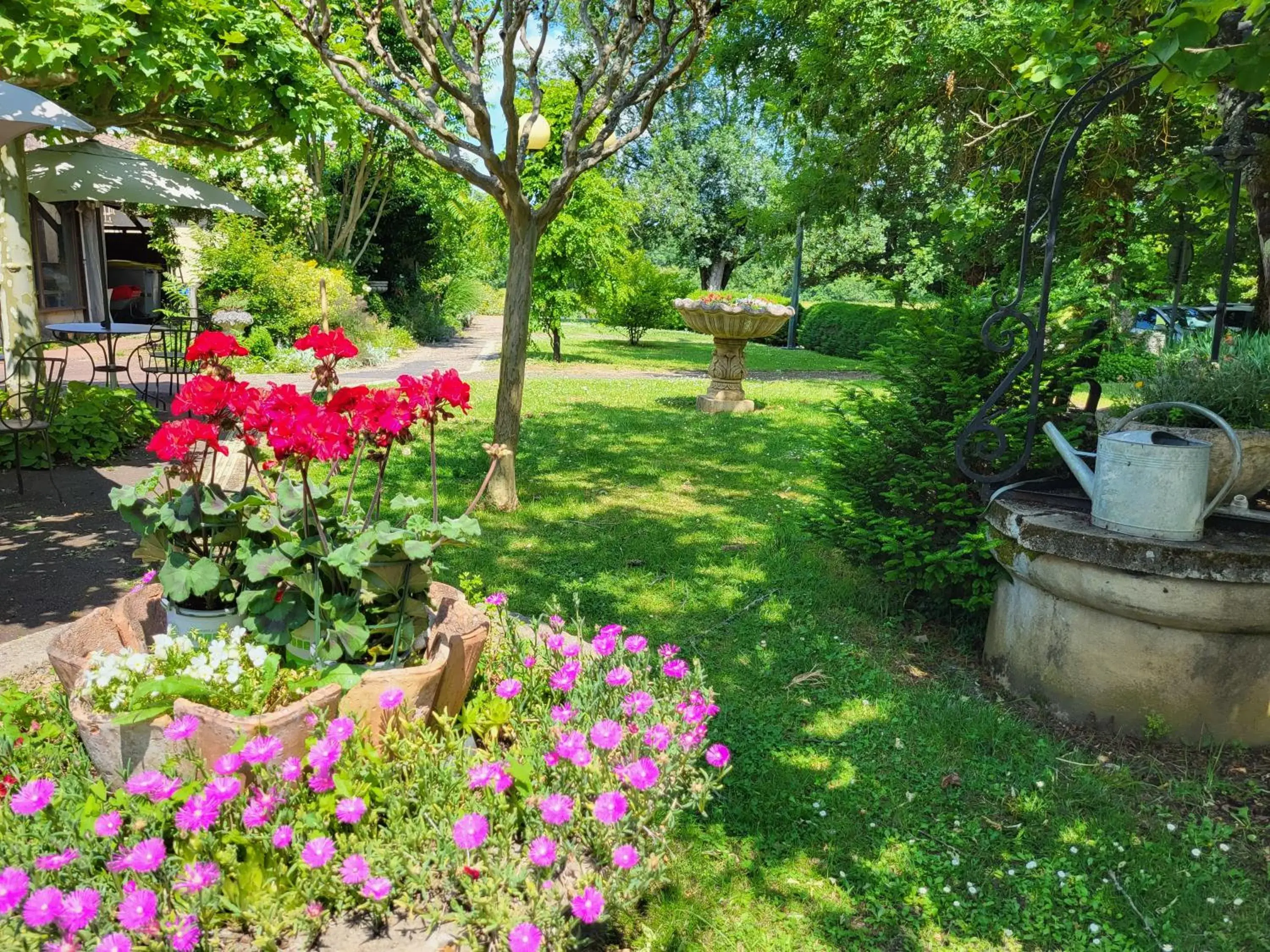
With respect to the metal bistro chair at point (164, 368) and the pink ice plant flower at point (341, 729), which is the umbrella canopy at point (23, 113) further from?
the pink ice plant flower at point (341, 729)

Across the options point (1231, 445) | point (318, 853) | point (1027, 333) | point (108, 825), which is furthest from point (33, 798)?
point (1027, 333)

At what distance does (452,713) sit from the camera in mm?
2553

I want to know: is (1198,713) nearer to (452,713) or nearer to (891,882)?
(891,882)

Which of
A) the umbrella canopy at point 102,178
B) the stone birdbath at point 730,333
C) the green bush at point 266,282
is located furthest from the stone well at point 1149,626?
the green bush at point 266,282

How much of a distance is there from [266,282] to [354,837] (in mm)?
14729

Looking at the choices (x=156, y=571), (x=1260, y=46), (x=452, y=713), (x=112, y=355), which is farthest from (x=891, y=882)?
(x=112, y=355)

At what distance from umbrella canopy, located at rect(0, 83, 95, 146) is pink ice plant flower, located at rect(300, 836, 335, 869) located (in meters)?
4.59

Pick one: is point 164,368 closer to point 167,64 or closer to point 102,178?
point 102,178

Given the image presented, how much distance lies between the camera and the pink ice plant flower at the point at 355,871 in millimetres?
1699

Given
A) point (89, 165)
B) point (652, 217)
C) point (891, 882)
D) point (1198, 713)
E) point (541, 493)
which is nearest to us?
point (891, 882)

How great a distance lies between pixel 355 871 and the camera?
67.6 inches

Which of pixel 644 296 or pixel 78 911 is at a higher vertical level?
pixel 644 296

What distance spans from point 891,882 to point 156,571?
7.83ft

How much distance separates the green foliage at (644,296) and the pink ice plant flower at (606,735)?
18375 mm
